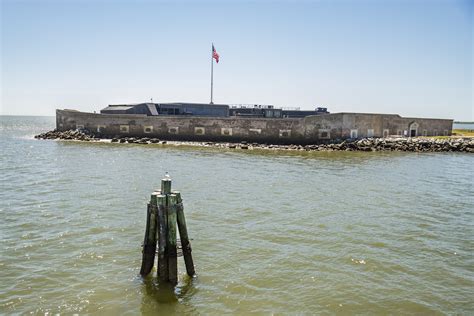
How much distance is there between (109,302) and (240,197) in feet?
28.4

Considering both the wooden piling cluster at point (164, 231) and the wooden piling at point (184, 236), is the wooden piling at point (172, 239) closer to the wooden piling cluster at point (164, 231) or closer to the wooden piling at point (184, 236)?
the wooden piling cluster at point (164, 231)

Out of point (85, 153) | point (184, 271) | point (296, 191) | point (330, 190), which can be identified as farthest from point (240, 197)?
point (85, 153)

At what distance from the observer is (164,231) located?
727cm

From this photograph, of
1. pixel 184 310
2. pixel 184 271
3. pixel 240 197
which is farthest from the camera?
pixel 240 197

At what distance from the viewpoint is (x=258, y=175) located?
21.0 meters

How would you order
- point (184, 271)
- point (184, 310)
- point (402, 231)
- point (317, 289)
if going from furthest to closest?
point (402, 231) < point (184, 271) < point (317, 289) < point (184, 310)

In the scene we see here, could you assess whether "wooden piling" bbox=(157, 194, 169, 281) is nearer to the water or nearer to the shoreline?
the water

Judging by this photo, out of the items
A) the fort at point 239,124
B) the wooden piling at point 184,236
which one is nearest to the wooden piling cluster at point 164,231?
the wooden piling at point 184,236

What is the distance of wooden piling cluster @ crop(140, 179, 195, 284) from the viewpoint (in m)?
7.27

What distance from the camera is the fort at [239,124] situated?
40.3 metres

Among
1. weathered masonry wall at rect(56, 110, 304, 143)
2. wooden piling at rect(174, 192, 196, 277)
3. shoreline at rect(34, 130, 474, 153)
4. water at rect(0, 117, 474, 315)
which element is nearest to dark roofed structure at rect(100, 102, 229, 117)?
weathered masonry wall at rect(56, 110, 304, 143)

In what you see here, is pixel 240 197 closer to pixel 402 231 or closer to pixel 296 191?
pixel 296 191

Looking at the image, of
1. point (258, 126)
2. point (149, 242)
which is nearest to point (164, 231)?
point (149, 242)

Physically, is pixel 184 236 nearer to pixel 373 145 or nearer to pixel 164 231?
pixel 164 231
